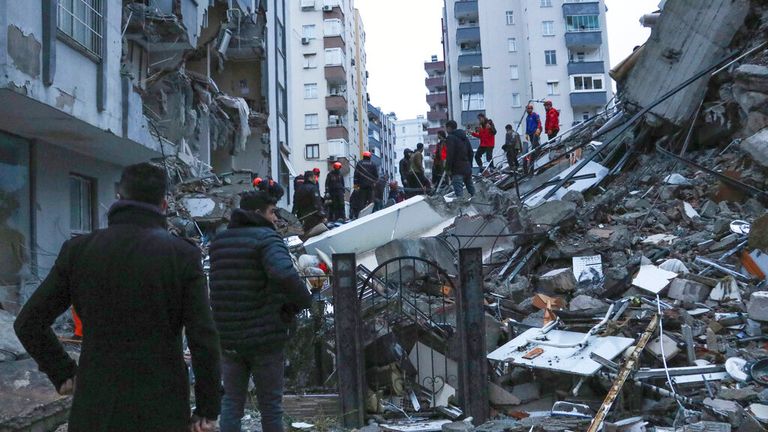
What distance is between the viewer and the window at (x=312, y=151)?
176ft

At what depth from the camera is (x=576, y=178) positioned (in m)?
13.3

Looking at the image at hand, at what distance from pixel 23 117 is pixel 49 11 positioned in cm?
129

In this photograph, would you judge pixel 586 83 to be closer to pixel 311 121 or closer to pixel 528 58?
pixel 528 58

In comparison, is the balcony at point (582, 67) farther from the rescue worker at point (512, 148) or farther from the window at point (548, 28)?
the rescue worker at point (512, 148)

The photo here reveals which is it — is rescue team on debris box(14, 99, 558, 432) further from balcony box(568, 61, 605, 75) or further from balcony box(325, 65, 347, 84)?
balcony box(325, 65, 347, 84)

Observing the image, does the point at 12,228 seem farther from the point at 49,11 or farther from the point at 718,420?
the point at 718,420

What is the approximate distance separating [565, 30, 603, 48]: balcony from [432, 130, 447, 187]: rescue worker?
36.3 m

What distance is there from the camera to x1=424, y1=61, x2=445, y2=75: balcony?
81.9 meters

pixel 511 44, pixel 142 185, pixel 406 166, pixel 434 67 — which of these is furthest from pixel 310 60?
pixel 142 185

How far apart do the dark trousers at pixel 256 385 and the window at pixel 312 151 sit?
49.9m

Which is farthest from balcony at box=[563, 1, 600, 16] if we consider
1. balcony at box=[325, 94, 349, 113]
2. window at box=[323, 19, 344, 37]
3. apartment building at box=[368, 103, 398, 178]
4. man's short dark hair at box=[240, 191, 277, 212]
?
A: man's short dark hair at box=[240, 191, 277, 212]

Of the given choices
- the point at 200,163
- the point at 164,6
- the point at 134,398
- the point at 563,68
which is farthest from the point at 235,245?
the point at 563,68

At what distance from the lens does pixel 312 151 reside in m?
53.9

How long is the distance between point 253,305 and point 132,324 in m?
1.43
